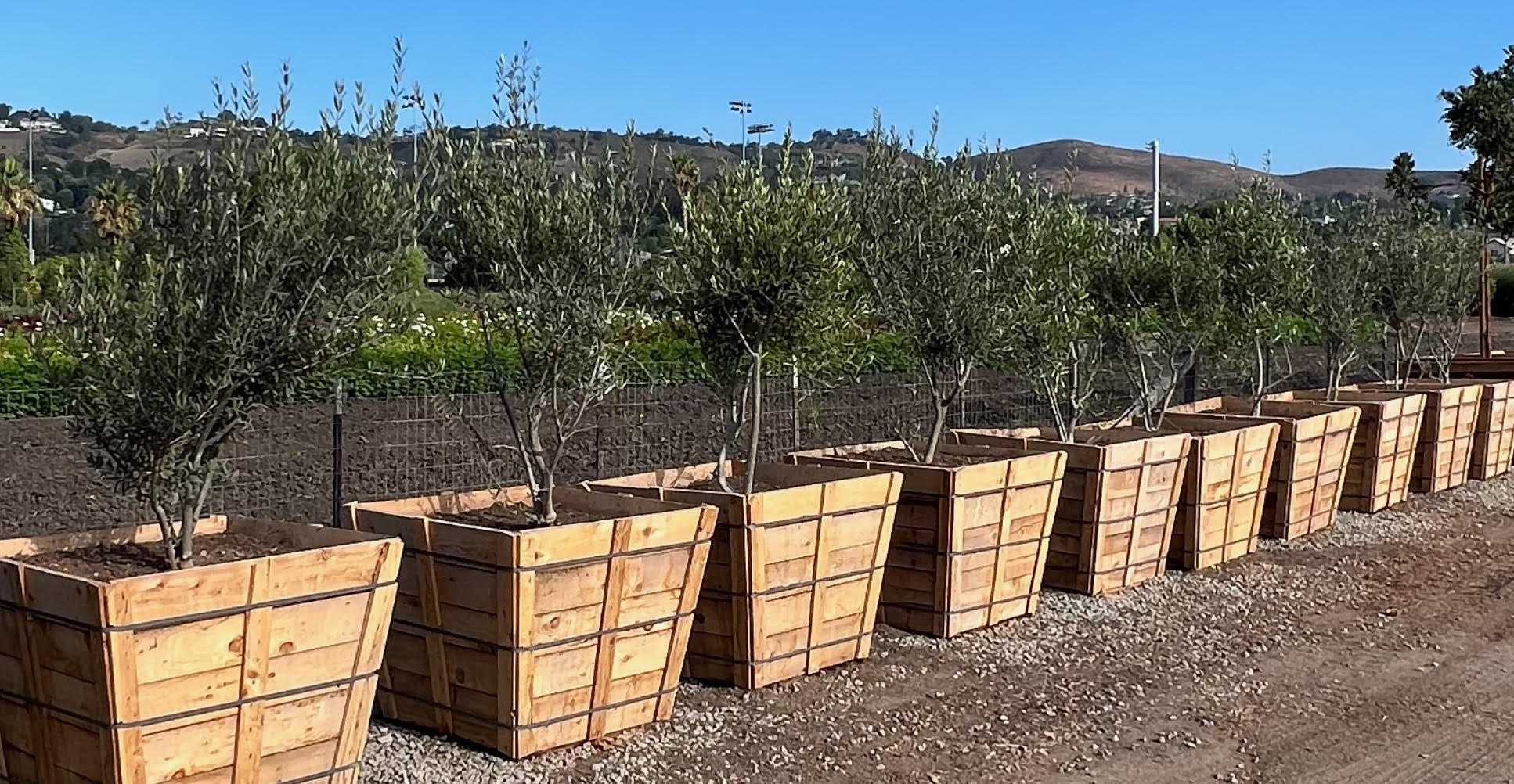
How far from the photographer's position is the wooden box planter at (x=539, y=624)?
19.0ft

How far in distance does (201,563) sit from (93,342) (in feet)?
3.21

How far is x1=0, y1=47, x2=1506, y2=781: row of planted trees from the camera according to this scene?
16.3ft

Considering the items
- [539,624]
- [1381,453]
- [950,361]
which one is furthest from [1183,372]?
[539,624]

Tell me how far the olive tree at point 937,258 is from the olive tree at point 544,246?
7.62 ft

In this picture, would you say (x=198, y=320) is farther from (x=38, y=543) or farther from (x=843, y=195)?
(x=843, y=195)

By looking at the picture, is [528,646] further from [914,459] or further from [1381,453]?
[1381,453]

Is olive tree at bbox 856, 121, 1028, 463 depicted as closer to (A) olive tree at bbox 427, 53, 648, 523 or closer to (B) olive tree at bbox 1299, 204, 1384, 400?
(A) olive tree at bbox 427, 53, 648, 523

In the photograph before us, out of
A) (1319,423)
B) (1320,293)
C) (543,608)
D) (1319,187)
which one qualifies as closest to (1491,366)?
(1320,293)

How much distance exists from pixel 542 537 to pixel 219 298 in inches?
61.7

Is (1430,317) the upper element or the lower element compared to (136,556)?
upper

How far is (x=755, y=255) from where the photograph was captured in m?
7.09

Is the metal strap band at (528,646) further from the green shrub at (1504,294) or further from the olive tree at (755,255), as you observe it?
the green shrub at (1504,294)

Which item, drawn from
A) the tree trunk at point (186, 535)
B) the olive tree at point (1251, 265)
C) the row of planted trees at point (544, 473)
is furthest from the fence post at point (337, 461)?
the olive tree at point (1251, 265)

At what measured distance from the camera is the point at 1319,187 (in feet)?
310
